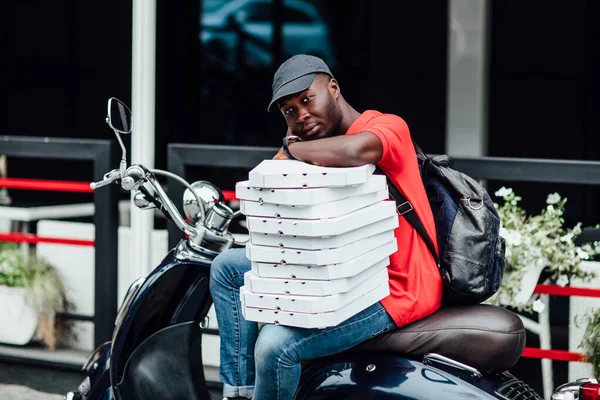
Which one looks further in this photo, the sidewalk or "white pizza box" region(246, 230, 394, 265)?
the sidewalk

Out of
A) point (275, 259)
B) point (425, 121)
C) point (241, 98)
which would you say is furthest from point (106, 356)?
point (241, 98)

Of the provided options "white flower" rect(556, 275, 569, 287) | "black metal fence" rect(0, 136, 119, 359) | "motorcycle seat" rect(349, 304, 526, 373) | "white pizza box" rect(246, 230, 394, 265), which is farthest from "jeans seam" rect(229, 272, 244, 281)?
"black metal fence" rect(0, 136, 119, 359)

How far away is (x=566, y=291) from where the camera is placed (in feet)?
13.6

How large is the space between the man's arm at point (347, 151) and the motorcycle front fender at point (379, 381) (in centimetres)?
61

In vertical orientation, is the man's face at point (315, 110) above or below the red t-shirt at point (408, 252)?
above

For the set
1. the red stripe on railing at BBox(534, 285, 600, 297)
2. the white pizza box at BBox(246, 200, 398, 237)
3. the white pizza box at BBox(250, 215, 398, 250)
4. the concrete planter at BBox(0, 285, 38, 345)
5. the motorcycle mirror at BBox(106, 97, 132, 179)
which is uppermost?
the motorcycle mirror at BBox(106, 97, 132, 179)

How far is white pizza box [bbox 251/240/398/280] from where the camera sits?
2686 mm

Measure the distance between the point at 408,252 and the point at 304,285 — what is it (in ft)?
1.31

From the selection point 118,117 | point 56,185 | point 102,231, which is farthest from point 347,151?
point 56,185

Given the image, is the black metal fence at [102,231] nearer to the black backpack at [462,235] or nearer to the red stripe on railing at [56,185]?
the red stripe on railing at [56,185]

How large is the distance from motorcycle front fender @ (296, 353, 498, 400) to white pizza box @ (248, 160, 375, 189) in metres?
0.58

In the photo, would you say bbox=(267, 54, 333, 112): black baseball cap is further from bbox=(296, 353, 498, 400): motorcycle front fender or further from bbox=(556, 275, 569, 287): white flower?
bbox=(556, 275, 569, 287): white flower

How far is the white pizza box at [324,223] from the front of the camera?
2.64 meters

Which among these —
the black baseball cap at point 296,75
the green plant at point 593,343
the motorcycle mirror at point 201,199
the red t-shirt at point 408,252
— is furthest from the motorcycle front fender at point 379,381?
the green plant at point 593,343
